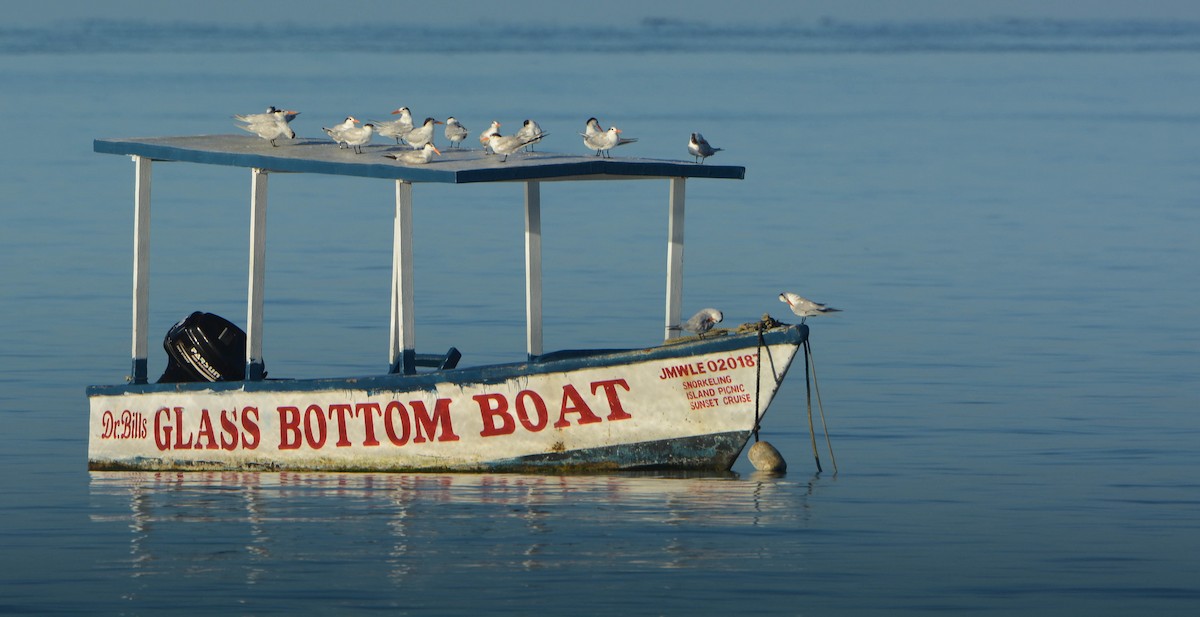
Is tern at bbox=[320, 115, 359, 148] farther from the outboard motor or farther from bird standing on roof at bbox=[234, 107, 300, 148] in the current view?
the outboard motor

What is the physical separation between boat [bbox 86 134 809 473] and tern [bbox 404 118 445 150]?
279 mm

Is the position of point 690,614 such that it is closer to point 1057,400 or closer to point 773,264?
point 1057,400

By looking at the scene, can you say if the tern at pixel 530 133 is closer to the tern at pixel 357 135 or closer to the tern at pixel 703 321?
the tern at pixel 357 135

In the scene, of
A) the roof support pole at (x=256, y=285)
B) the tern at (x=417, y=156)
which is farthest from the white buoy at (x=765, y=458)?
the roof support pole at (x=256, y=285)

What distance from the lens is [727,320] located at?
86.7 feet

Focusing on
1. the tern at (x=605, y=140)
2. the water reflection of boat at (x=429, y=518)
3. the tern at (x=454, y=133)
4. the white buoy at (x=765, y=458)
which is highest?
the tern at (x=454, y=133)

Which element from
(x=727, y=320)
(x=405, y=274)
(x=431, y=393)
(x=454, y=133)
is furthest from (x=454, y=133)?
(x=727, y=320)

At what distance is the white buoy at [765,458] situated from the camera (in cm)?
1778

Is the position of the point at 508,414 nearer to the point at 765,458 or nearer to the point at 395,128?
the point at 765,458

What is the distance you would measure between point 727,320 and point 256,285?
872cm

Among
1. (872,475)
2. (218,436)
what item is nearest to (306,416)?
(218,436)

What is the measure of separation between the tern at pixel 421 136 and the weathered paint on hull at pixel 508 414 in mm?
1973

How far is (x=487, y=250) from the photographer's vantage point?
34188mm

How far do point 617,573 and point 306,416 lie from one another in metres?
4.51
